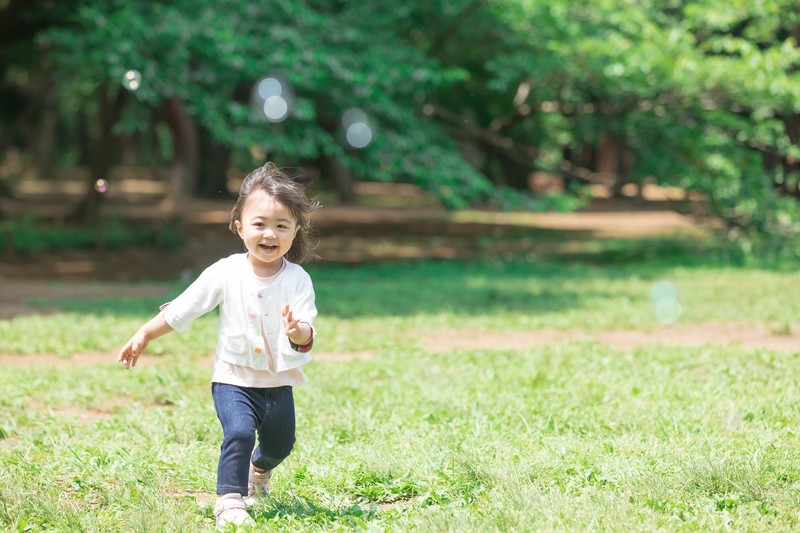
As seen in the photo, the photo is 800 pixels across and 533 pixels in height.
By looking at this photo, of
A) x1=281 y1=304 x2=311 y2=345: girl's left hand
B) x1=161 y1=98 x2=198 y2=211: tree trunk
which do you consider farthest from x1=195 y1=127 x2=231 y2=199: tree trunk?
x1=281 y1=304 x2=311 y2=345: girl's left hand

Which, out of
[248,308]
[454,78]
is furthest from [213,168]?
[248,308]

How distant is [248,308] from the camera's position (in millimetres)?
4305

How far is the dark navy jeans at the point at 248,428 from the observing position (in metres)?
4.20

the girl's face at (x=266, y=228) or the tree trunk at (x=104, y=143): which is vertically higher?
the tree trunk at (x=104, y=143)

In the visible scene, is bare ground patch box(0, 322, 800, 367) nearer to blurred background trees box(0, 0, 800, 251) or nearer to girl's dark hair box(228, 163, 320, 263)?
girl's dark hair box(228, 163, 320, 263)

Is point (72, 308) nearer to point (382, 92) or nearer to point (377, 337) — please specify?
point (377, 337)

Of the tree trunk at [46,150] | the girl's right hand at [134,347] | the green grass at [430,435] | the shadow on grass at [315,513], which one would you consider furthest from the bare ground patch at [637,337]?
the tree trunk at [46,150]

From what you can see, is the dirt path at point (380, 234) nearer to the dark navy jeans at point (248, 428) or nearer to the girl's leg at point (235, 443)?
the dark navy jeans at point (248, 428)

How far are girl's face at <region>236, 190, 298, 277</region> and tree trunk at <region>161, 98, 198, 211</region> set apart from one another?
1258 cm

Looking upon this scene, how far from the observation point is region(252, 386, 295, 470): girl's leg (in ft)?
14.2

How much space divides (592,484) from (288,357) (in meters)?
1.39

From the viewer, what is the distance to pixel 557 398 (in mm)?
6516

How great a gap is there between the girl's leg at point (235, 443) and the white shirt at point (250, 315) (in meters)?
0.10

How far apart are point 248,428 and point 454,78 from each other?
10.6 meters
